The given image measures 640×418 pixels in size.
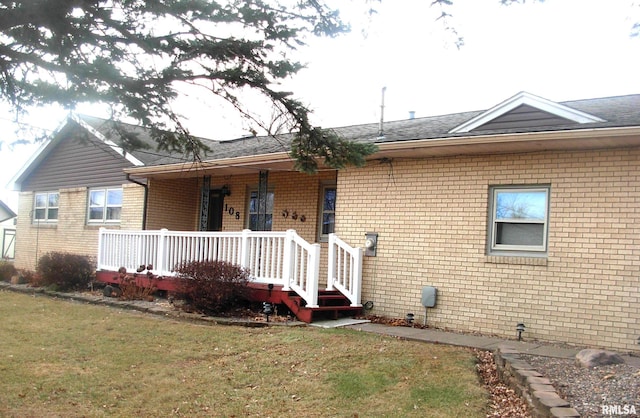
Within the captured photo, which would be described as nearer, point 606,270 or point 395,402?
point 395,402

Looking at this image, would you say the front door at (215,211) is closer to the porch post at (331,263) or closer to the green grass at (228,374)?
the porch post at (331,263)

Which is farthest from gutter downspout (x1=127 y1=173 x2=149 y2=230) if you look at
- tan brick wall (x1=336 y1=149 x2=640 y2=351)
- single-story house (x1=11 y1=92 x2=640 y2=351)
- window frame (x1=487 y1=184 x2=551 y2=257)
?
window frame (x1=487 y1=184 x2=551 y2=257)

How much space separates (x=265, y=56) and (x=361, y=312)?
5.25 m

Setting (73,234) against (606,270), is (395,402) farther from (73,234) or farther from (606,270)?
(73,234)

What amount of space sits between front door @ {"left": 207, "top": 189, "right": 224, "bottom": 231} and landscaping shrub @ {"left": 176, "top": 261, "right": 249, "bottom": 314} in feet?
17.2

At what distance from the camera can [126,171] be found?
15.3 meters

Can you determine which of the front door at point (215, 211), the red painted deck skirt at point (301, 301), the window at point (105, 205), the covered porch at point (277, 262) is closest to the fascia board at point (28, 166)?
the window at point (105, 205)

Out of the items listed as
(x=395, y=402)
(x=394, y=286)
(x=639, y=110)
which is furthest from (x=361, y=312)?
(x=639, y=110)

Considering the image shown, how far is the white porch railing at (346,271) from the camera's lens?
10.2 m

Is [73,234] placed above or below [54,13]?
below

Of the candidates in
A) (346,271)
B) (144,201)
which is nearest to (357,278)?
(346,271)

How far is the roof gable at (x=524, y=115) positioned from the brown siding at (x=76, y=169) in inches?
406

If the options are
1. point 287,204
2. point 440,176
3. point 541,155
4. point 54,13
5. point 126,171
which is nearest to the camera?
point 54,13

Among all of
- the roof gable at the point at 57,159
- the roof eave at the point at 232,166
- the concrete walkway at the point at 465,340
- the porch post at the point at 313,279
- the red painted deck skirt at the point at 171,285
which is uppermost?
the roof gable at the point at 57,159
